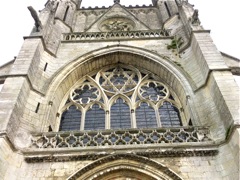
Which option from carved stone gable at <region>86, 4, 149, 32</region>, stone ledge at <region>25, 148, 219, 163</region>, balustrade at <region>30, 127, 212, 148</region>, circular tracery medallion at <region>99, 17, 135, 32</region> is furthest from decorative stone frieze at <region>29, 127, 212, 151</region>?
circular tracery medallion at <region>99, 17, 135, 32</region>

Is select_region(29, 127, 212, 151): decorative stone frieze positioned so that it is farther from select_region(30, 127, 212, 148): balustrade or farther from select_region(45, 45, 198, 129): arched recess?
select_region(45, 45, 198, 129): arched recess

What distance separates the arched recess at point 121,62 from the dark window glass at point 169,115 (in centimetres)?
Answer: 29

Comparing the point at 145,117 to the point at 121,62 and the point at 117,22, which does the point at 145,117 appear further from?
the point at 117,22

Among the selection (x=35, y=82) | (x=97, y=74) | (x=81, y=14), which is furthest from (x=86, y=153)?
(x=81, y=14)

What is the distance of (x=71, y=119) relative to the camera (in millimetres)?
8961

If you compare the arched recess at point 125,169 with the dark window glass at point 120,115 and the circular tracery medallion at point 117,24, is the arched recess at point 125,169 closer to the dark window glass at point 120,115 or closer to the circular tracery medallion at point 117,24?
the dark window glass at point 120,115

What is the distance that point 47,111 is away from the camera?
831 cm

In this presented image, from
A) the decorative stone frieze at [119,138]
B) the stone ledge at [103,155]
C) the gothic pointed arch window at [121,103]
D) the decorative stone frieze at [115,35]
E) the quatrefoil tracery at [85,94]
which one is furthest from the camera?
the decorative stone frieze at [115,35]

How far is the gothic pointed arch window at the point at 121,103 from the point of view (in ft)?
28.6

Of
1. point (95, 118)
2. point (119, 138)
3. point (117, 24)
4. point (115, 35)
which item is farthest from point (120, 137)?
point (117, 24)

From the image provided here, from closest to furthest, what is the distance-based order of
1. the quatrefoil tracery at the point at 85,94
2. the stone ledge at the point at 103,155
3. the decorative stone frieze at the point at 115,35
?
the stone ledge at the point at 103,155 < the quatrefoil tracery at the point at 85,94 < the decorative stone frieze at the point at 115,35

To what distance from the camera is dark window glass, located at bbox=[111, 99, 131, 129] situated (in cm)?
865

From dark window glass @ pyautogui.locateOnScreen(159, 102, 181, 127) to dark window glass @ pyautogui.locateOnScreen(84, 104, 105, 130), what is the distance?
5.86ft

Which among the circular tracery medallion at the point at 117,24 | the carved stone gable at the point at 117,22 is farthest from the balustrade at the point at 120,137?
the circular tracery medallion at the point at 117,24
